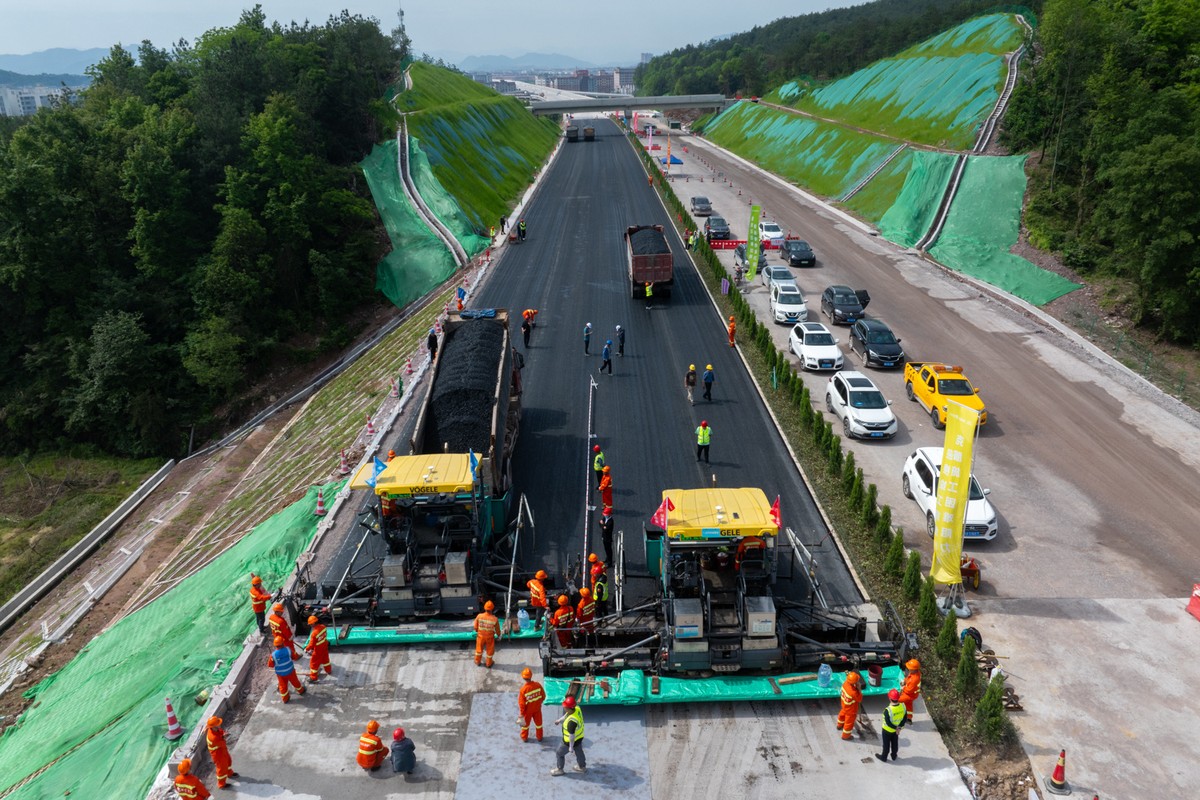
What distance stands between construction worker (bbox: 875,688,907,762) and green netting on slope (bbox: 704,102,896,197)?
196 ft

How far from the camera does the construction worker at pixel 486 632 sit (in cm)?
1476

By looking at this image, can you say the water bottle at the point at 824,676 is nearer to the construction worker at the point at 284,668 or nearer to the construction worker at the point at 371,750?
the construction worker at the point at 371,750

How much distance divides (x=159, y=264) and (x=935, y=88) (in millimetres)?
65680

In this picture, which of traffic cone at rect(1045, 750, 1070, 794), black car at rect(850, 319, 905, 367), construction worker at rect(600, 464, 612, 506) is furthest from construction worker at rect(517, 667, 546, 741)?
black car at rect(850, 319, 905, 367)

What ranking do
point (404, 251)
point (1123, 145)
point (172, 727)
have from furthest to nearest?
point (404, 251) < point (1123, 145) < point (172, 727)

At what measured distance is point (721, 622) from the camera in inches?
570

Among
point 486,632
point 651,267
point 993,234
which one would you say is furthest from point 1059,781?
point 993,234

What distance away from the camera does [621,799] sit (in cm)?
1236

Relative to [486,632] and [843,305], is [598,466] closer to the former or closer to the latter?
[486,632]

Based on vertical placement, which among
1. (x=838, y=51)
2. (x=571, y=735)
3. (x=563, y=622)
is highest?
(x=838, y=51)

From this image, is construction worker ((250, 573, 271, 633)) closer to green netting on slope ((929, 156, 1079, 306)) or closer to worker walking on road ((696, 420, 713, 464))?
worker walking on road ((696, 420, 713, 464))

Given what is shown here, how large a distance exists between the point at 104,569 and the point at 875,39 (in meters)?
109

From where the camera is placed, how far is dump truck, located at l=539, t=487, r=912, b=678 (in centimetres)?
1401

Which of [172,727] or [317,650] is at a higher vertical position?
[317,650]
